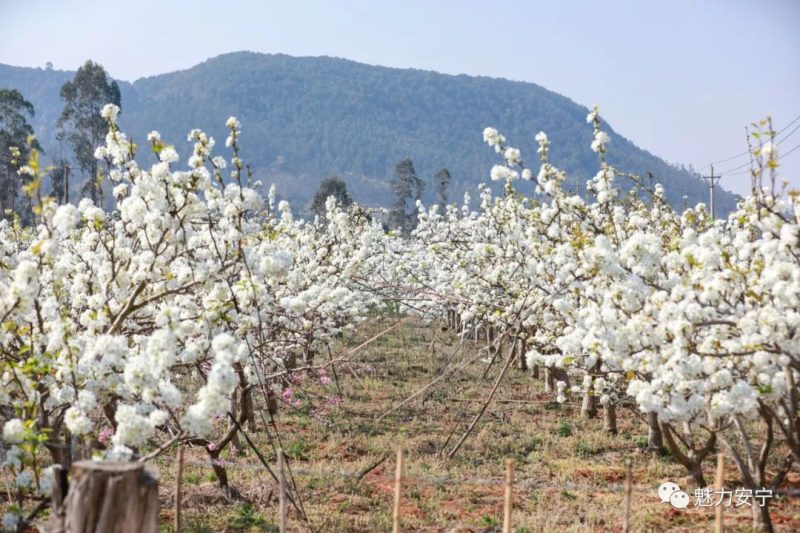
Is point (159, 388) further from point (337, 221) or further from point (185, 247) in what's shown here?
point (337, 221)

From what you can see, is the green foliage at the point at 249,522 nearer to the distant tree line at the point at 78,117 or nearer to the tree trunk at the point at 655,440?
the tree trunk at the point at 655,440

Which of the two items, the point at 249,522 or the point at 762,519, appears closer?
the point at 762,519

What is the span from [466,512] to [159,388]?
214 inches

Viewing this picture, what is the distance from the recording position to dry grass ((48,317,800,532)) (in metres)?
8.85

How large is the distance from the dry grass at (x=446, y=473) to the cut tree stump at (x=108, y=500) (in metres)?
4.22

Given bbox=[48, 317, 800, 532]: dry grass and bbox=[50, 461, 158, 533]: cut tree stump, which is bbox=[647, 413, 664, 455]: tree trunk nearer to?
bbox=[48, 317, 800, 532]: dry grass

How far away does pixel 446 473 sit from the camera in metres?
11.2

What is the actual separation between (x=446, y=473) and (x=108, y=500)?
314 inches

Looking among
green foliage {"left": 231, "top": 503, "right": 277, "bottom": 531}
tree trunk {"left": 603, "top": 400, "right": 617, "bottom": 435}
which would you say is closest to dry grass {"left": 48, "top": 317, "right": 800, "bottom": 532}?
green foliage {"left": 231, "top": 503, "right": 277, "bottom": 531}

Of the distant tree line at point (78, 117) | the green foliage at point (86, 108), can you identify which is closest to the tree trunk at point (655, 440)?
the distant tree line at point (78, 117)

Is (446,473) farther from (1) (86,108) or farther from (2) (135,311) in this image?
(1) (86,108)

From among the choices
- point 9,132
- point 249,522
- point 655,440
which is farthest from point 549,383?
point 9,132

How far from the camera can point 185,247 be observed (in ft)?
24.0

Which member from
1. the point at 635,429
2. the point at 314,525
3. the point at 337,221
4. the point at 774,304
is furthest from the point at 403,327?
the point at 774,304
